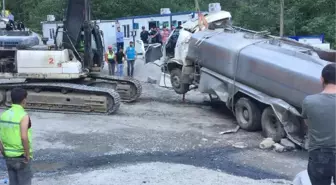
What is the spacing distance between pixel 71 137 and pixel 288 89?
463 centimetres

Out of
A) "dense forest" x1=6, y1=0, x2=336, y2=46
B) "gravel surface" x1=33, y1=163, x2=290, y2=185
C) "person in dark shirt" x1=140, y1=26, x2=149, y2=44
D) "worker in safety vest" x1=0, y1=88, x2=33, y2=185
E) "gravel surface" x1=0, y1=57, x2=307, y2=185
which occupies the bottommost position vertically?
"gravel surface" x1=0, y1=57, x2=307, y2=185

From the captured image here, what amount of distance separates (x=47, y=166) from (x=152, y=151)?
2.07 meters

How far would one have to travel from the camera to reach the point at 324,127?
193 inches

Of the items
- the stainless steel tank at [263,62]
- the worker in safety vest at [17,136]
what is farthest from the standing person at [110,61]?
the worker in safety vest at [17,136]

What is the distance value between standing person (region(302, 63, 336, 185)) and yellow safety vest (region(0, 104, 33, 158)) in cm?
306

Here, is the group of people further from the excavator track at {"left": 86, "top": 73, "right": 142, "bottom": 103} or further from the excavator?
the excavator

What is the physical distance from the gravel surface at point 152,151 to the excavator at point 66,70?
0.47m

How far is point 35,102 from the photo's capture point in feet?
47.3

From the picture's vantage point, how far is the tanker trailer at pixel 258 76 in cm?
1048

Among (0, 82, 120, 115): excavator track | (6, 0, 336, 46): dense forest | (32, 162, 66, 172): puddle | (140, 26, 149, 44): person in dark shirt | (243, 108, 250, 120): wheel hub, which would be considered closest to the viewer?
(32, 162, 66, 172): puddle

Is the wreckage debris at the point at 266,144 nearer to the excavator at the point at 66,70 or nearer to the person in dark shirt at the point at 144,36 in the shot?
the excavator at the point at 66,70

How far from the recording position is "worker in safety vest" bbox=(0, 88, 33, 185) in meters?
5.74

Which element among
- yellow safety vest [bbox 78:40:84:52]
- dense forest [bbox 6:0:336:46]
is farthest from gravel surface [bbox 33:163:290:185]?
dense forest [bbox 6:0:336:46]

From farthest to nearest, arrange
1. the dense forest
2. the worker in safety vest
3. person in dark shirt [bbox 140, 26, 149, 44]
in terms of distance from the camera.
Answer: the dense forest < person in dark shirt [bbox 140, 26, 149, 44] < the worker in safety vest
